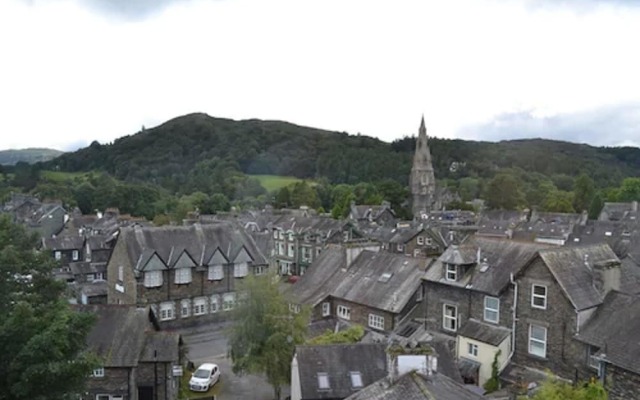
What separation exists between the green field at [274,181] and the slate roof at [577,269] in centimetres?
13917

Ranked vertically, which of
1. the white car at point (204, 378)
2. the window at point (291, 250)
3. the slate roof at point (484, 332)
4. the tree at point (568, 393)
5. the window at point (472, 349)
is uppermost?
the tree at point (568, 393)

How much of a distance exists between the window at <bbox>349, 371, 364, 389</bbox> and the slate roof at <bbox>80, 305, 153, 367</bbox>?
10775 mm

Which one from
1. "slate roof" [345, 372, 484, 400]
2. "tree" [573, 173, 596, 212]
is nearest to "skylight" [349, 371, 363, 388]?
"slate roof" [345, 372, 484, 400]

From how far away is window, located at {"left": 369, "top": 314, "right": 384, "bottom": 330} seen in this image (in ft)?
113

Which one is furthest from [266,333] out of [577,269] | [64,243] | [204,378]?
[64,243]

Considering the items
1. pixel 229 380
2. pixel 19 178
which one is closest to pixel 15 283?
pixel 229 380

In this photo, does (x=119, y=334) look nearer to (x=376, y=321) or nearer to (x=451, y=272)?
(x=376, y=321)

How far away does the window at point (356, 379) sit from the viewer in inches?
878

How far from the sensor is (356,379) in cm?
2250

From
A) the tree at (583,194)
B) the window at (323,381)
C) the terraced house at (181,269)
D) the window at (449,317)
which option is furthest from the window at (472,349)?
the tree at (583,194)

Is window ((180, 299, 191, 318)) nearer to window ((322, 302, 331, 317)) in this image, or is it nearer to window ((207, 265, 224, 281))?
window ((207, 265, 224, 281))

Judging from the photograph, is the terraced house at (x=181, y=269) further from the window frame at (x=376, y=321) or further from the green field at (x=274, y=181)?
the green field at (x=274, y=181)

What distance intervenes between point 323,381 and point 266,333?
6510 millimetres

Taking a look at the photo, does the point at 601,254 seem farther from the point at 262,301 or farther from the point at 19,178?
the point at 19,178
